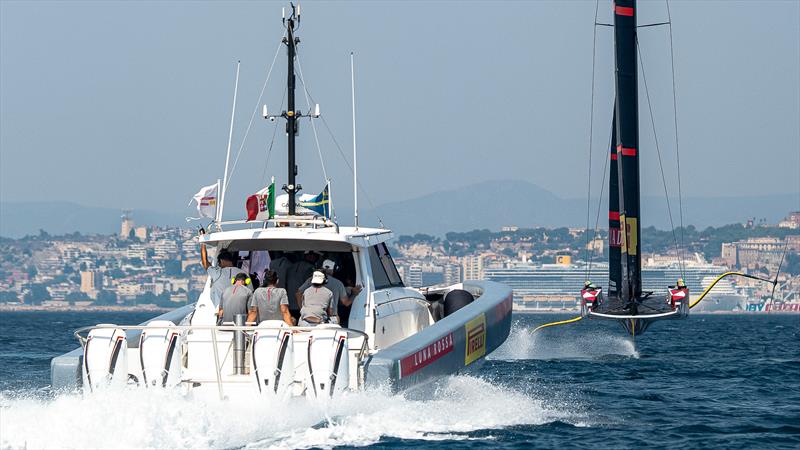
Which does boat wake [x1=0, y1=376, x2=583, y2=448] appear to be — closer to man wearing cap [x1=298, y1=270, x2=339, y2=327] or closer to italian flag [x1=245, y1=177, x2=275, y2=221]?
man wearing cap [x1=298, y1=270, x2=339, y2=327]

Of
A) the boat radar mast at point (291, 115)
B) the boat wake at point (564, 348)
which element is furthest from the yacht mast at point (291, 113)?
the boat wake at point (564, 348)

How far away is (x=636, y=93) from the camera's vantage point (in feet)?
99.4

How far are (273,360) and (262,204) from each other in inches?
101

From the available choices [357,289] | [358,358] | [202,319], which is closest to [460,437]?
[358,358]

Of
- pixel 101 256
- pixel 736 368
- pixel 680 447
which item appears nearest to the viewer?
pixel 680 447

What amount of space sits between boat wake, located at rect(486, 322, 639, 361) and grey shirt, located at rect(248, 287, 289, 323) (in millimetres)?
14067

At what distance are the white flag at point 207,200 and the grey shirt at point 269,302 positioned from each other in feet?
4.27

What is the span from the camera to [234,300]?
41.5 feet

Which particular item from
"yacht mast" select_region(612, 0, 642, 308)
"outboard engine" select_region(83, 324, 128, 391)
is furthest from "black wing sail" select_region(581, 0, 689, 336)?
"outboard engine" select_region(83, 324, 128, 391)

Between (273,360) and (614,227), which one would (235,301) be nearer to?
(273,360)

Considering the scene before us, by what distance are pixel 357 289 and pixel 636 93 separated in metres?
18.4

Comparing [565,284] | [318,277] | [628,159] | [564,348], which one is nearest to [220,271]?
[318,277]

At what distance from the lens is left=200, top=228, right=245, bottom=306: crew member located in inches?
520

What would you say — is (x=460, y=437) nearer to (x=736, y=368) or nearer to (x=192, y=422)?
(x=192, y=422)
